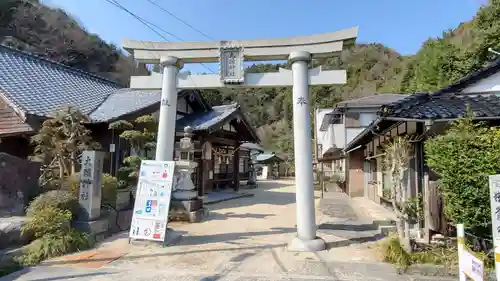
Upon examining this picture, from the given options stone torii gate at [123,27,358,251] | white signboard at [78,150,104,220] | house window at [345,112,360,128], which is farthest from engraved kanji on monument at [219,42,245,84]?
house window at [345,112,360,128]

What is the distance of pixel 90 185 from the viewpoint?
6.83m

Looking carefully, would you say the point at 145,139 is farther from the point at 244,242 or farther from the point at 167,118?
the point at 244,242

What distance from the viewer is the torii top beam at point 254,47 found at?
6914 millimetres

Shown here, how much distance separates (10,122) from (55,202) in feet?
18.6

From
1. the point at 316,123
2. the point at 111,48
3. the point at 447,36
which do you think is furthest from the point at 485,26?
the point at 111,48

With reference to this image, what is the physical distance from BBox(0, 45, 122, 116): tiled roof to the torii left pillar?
537cm

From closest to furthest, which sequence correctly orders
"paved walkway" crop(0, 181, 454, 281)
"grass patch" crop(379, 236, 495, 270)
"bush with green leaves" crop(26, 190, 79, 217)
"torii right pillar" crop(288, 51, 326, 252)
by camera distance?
"paved walkway" crop(0, 181, 454, 281), "grass patch" crop(379, 236, 495, 270), "bush with green leaves" crop(26, 190, 79, 217), "torii right pillar" crop(288, 51, 326, 252)

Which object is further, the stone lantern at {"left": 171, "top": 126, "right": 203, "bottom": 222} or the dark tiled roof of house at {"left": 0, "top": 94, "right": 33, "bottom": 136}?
the dark tiled roof of house at {"left": 0, "top": 94, "right": 33, "bottom": 136}

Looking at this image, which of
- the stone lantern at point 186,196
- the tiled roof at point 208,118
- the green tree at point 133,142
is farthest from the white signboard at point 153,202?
the tiled roof at point 208,118

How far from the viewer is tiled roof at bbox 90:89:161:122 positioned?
38.1 feet

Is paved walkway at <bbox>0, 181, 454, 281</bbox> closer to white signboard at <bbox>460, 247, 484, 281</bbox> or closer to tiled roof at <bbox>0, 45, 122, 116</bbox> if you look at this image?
white signboard at <bbox>460, 247, 484, 281</bbox>

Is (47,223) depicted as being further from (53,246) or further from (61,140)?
(61,140)

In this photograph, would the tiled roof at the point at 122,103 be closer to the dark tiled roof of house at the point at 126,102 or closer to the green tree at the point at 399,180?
the dark tiled roof of house at the point at 126,102

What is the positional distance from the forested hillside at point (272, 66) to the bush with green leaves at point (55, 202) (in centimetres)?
753
